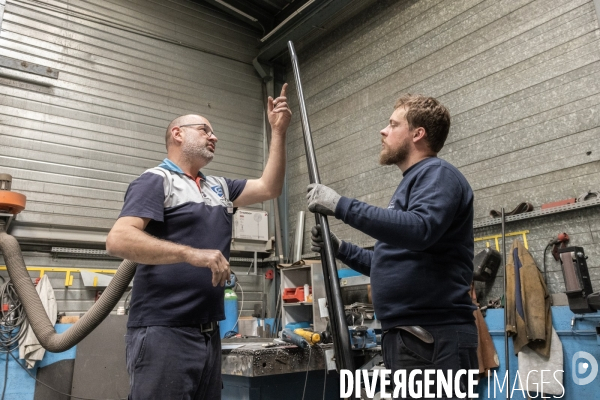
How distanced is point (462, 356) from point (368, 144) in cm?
→ 362

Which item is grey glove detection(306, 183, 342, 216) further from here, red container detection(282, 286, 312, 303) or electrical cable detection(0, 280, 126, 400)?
electrical cable detection(0, 280, 126, 400)

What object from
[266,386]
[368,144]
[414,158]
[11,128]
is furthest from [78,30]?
[414,158]

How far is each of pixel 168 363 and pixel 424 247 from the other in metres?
0.93

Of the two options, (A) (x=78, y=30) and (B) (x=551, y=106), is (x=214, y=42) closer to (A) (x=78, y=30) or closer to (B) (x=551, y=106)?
(A) (x=78, y=30)

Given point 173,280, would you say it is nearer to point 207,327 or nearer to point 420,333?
point 207,327

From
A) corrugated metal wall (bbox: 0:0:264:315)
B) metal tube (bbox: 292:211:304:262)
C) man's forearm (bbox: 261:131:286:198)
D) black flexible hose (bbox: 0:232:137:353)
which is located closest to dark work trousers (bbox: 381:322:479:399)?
man's forearm (bbox: 261:131:286:198)

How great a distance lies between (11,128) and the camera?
4.34 metres

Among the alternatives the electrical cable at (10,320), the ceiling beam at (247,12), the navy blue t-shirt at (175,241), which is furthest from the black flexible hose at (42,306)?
the ceiling beam at (247,12)

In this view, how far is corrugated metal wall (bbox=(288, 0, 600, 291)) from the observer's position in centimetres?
317

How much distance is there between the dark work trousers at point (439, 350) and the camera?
4.44 feet

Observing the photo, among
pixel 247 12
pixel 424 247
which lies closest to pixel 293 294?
pixel 424 247

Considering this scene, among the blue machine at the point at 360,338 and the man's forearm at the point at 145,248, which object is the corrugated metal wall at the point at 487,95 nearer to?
the blue machine at the point at 360,338

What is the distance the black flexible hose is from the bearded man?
6.67 feet

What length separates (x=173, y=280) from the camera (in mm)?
1590
